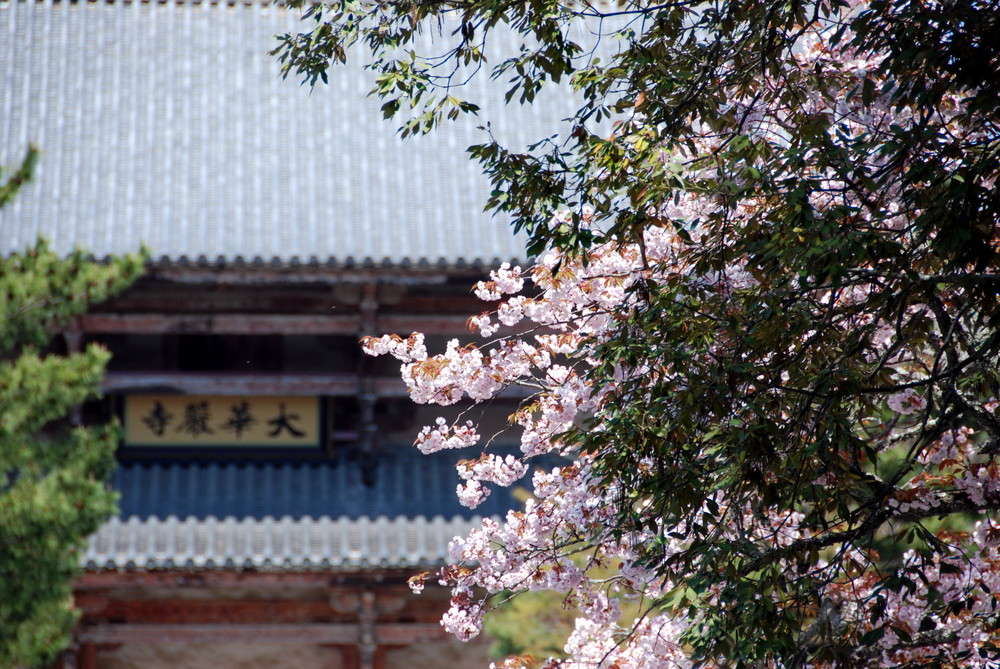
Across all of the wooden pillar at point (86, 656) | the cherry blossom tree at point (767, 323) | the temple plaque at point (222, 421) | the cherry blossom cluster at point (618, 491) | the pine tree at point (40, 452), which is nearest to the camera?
the cherry blossom tree at point (767, 323)

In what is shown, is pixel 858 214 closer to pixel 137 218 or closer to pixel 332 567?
pixel 332 567

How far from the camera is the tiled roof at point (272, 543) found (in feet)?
27.7

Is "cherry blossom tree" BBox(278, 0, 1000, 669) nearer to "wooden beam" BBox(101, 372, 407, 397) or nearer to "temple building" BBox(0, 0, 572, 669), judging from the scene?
"temple building" BBox(0, 0, 572, 669)

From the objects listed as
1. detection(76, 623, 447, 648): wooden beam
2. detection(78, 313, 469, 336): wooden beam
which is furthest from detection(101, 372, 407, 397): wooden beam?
detection(76, 623, 447, 648): wooden beam

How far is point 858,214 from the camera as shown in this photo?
3.78m

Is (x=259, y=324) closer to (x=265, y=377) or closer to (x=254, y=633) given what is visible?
(x=265, y=377)

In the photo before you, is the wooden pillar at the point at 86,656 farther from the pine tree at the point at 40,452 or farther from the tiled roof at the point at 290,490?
the pine tree at the point at 40,452

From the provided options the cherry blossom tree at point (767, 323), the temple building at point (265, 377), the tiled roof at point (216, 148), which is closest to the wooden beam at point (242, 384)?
the temple building at point (265, 377)

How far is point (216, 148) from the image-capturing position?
33.0 feet

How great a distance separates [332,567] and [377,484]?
102 cm

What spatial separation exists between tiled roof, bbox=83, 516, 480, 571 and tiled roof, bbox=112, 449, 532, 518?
0.19m

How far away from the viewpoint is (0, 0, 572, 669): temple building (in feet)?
28.8

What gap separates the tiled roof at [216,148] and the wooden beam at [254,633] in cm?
280

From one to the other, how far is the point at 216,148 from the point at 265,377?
210cm
